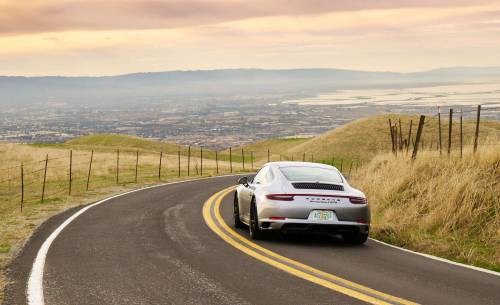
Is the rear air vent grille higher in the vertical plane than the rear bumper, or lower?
higher

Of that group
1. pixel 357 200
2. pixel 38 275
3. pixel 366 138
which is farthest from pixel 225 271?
pixel 366 138

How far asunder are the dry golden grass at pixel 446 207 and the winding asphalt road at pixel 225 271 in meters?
0.78

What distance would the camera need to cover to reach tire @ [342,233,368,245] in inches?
446

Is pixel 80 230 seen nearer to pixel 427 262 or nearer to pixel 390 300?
Answer: pixel 427 262

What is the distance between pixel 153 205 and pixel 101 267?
Answer: 372 inches

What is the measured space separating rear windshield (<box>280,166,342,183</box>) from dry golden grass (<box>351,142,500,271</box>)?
151 centimetres

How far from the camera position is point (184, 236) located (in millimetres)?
11898

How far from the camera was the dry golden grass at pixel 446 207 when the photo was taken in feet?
35.3

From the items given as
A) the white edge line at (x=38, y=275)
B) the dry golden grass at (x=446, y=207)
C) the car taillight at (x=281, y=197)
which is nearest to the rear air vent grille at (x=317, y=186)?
the car taillight at (x=281, y=197)

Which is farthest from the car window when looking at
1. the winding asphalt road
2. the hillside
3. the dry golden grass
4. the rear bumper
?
the hillside

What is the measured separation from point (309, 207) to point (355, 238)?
1159 mm

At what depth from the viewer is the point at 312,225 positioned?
35.6 feet

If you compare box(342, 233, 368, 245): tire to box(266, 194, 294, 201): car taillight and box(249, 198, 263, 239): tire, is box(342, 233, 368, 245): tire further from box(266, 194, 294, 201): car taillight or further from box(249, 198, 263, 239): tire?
box(249, 198, 263, 239): tire

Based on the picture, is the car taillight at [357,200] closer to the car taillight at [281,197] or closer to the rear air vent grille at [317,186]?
the rear air vent grille at [317,186]
